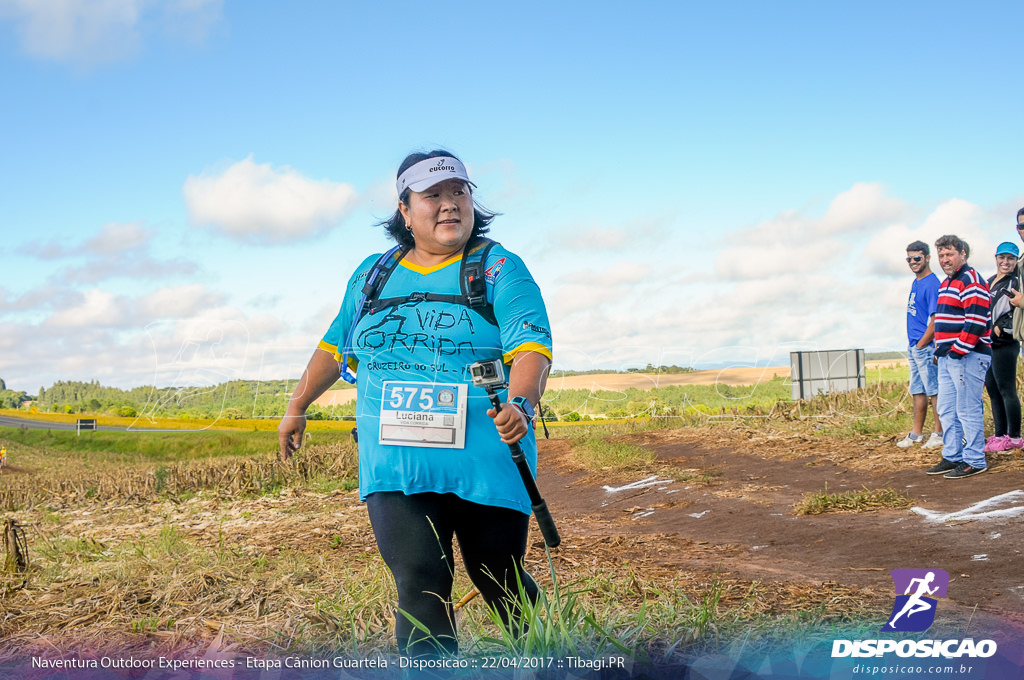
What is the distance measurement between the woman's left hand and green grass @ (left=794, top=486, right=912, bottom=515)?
6302 millimetres

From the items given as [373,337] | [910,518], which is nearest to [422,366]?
[373,337]

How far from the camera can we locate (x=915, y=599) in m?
4.33

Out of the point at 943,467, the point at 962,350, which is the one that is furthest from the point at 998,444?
the point at 962,350

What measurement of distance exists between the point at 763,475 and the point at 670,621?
7.90 m

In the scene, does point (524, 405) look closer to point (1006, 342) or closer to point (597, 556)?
point (597, 556)

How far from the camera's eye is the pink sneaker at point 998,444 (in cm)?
954

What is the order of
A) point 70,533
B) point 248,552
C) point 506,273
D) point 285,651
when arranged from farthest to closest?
1. point 70,533
2. point 248,552
3. point 285,651
4. point 506,273

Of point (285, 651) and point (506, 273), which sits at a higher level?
point (506, 273)

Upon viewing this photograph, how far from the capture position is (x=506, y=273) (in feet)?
10.6

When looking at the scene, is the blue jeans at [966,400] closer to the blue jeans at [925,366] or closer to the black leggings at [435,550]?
the blue jeans at [925,366]

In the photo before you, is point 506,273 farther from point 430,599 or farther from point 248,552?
point 248,552

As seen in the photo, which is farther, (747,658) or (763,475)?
(763,475)

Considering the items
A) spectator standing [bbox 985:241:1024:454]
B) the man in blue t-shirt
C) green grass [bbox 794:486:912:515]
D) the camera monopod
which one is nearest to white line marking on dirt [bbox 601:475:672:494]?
green grass [bbox 794:486:912:515]

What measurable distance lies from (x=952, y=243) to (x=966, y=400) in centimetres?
170
